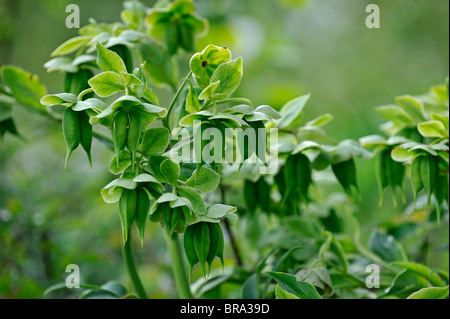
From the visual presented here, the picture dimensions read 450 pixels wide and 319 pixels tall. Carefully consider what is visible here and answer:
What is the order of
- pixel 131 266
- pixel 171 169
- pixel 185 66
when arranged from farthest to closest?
pixel 185 66
pixel 131 266
pixel 171 169

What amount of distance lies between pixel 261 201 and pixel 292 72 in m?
1.30

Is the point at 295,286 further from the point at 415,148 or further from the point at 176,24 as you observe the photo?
the point at 176,24

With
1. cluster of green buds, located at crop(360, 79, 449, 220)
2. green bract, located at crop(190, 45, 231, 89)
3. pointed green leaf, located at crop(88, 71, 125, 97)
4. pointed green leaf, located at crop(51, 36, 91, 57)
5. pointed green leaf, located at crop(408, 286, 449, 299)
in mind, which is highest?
pointed green leaf, located at crop(51, 36, 91, 57)

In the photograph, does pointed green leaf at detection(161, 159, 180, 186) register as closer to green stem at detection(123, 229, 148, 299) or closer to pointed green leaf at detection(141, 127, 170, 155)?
pointed green leaf at detection(141, 127, 170, 155)

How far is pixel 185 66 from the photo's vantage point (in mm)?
772

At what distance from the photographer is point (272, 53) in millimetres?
1349

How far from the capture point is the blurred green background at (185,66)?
0.72 m

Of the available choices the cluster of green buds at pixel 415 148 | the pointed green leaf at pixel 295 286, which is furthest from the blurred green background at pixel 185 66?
the pointed green leaf at pixel 295 286

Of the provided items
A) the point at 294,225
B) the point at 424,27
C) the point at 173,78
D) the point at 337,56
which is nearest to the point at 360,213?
the point at 294,225

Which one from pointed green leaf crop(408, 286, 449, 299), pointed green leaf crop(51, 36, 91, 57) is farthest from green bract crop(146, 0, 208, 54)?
pointed green leaf crop(408, 286, 449, 299)

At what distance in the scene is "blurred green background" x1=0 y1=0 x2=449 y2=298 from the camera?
2.36 ft

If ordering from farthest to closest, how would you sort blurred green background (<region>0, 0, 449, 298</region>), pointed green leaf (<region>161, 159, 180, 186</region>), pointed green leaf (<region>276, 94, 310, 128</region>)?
blurred green background (<region>0, 0, 449, 298</region>)
pointed green leaf (<region>276, 94, 310, 128</region>)
pointed green leaf (<region>161, 159, 180, 186</region>)

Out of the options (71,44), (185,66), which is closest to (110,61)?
(71,44)

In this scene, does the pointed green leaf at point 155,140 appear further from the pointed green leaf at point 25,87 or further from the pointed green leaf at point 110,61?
the pointed green leaf at point 25,87
